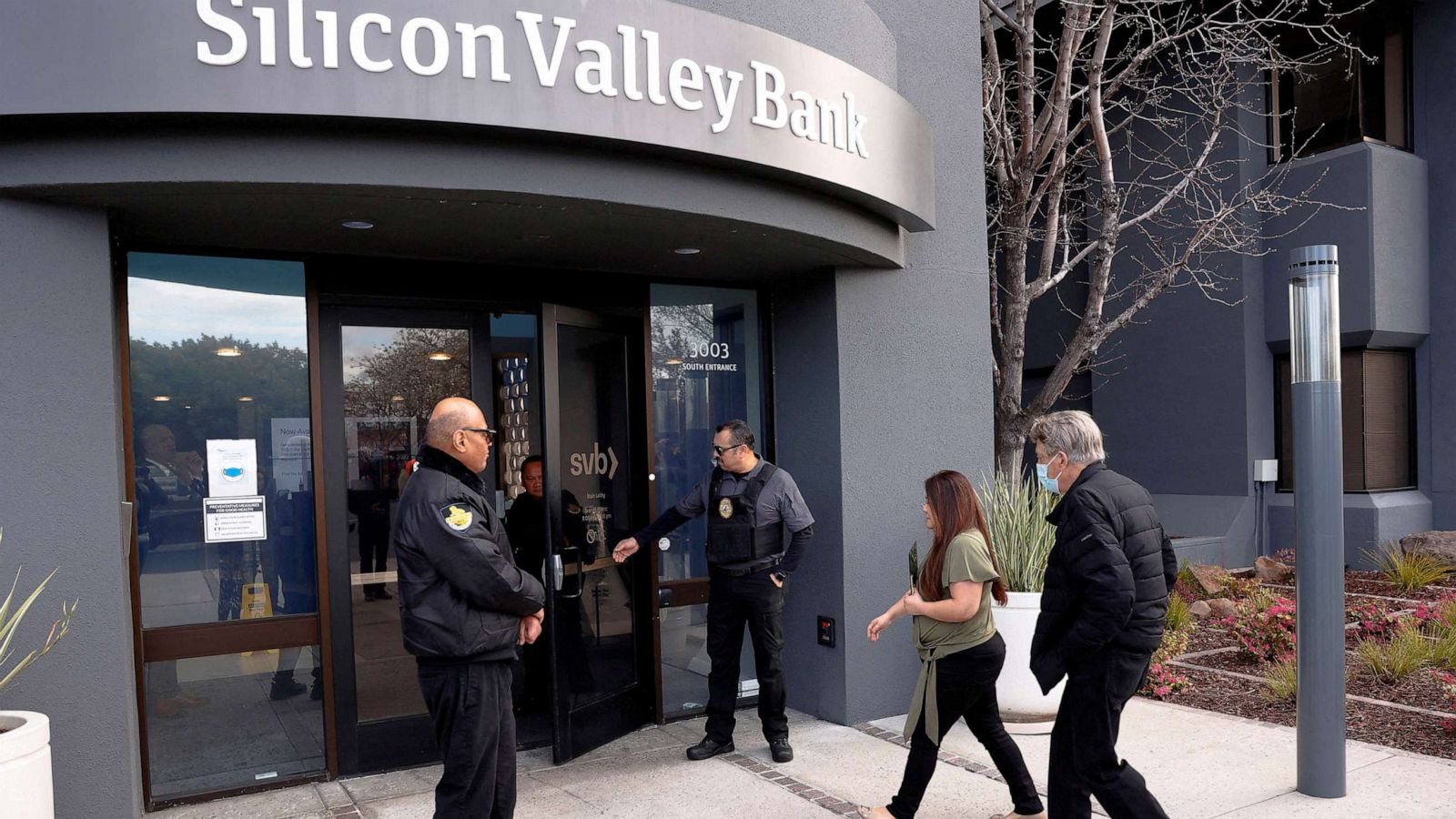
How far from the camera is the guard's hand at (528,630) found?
4.02 metres

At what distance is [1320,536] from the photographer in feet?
15.3

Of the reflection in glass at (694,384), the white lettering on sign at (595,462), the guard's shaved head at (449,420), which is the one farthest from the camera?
the reflection in glass at (694,384)

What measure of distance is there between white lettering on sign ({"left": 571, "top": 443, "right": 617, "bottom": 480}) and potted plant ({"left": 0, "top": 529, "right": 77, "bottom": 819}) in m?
2.73

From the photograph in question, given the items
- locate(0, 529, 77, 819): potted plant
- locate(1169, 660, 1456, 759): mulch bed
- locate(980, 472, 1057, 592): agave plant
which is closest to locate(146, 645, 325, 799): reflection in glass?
locate(0, 529, 77, 819): potted plant

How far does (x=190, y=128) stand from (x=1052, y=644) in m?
3.87

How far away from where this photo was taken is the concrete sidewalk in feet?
15.6

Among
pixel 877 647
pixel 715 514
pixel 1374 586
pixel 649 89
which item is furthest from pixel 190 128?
pixel 1374 586

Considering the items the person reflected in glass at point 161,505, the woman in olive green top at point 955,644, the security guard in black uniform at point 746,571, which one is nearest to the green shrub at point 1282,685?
the woman in olive green top at point 955,644

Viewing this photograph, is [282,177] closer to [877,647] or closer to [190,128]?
[190,128]

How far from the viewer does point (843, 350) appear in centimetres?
631

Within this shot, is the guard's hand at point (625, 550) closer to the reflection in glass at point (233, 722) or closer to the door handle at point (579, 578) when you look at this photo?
the door handle at point (579, 578)

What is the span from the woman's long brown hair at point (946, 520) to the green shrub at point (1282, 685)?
334cm

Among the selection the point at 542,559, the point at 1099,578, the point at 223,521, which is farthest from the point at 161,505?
the point at 1099,578

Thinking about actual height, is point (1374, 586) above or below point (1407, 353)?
below
